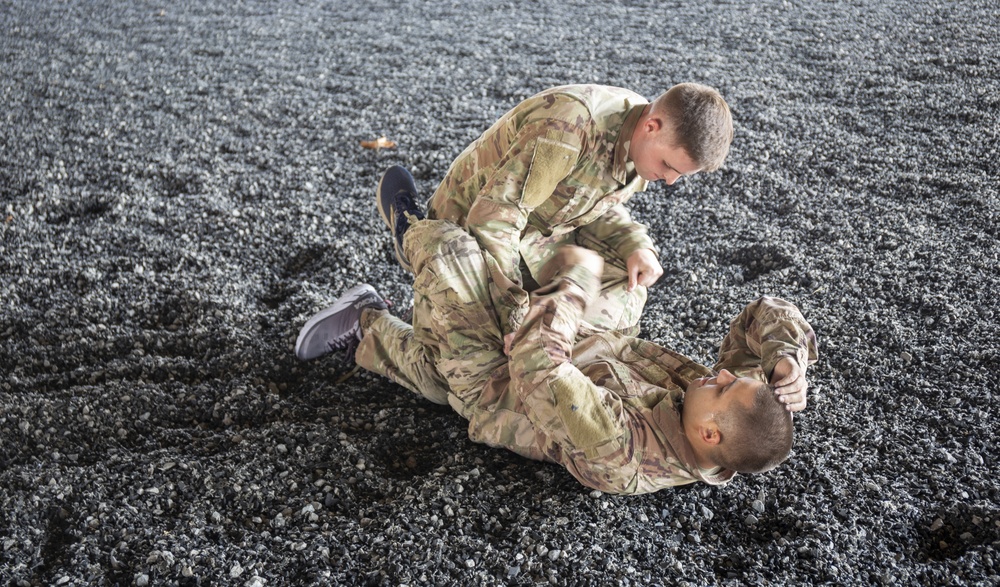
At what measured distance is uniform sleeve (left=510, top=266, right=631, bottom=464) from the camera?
216cm

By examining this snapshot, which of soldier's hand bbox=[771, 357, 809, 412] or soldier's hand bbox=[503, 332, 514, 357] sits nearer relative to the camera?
soldier's hand bbox=[771, 357, 809, 412]

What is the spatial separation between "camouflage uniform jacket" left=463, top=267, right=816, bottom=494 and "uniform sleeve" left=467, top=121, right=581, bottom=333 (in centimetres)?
16

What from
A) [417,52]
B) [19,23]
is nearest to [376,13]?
[417,52]

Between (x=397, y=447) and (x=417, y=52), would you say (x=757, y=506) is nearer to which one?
(x=397, y=447)

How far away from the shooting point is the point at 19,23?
644 centimetres

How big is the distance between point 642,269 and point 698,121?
609 millimetres

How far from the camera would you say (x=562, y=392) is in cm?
217

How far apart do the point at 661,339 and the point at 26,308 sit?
260cm

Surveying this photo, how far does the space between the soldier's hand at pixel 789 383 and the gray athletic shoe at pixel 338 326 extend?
1.53m

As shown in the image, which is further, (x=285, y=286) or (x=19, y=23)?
(x=19, y=23)

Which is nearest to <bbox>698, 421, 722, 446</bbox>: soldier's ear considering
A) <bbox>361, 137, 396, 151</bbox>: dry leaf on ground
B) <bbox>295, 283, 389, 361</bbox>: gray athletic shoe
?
<bbox>295, 283, 389, 361</bbox>: gray athletic shoe

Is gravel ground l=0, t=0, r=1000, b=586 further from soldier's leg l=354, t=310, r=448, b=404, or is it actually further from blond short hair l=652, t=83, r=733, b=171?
blond short hair l=652, t=83, r=733, b=171

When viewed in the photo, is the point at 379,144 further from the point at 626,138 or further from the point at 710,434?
the point at 710,434

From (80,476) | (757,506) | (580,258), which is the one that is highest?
(580,258)
